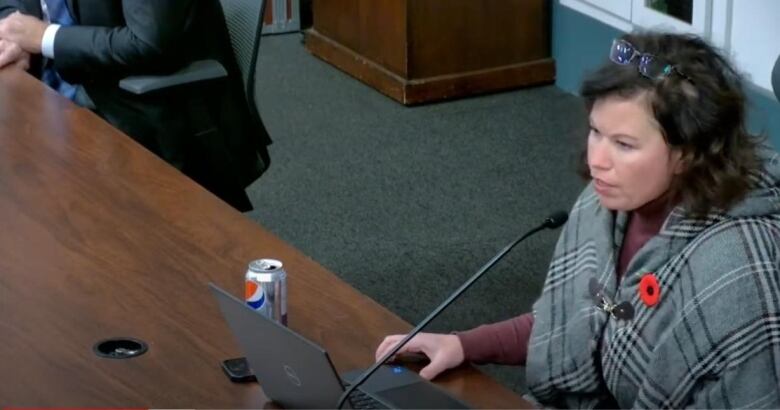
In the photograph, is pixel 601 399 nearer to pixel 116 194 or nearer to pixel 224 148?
pixel 116 194

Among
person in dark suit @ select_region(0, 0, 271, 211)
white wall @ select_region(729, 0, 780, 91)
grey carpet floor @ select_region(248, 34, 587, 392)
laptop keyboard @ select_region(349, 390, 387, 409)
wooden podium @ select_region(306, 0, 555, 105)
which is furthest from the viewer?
wooden podium @ select_region(306, 0, 555, 105)

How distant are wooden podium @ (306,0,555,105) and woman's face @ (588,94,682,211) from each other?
2.94 metres

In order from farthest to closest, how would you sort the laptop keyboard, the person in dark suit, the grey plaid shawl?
the person in dark suit, the grey plaid shawl, the laptop keyboard

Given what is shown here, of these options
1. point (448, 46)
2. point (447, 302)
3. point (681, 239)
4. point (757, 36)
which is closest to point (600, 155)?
point (681, 239)

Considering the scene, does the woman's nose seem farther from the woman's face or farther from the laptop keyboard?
the laptop keyboard

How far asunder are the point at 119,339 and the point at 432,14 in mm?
3044

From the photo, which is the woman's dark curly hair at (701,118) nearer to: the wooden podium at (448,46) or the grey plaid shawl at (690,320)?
the grey plaid shawl at (690,320)

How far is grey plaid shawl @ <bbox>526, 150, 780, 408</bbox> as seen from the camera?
5.85 feet

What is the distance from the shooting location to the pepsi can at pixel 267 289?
1866 mm

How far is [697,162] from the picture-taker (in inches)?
72.0

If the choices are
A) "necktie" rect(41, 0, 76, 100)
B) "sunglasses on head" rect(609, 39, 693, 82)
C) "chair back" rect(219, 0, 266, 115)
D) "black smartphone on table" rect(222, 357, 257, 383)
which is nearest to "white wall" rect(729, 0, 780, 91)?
"chair back" rect(219, 0, 266, 115)

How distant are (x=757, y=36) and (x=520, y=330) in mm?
2108

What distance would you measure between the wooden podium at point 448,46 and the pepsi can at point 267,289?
294 centimetres

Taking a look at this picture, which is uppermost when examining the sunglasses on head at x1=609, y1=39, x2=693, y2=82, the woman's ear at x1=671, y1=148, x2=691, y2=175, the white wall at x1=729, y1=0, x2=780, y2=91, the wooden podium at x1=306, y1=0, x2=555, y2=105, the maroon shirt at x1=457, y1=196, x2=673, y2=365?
the sunglasses on head at x1=609, y1=39, x2=693, y2=82
